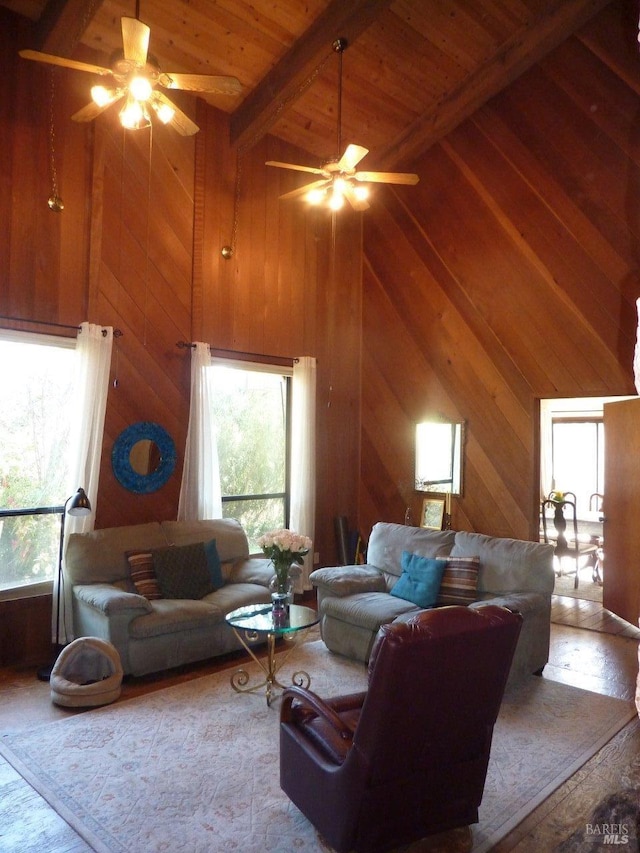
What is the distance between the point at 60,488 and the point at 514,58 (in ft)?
18.0

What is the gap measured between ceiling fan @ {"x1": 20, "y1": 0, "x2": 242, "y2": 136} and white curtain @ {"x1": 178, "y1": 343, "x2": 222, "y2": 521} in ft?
6.94

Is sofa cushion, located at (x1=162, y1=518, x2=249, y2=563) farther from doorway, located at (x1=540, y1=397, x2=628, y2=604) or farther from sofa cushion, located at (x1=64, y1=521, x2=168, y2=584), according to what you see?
doorway, located at (x1=540, y1=397, x2=628, y2=604)

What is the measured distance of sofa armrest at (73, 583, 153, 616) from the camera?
3.87 m

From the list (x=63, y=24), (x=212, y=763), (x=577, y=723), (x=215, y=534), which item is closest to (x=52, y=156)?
(x=63, y=24)

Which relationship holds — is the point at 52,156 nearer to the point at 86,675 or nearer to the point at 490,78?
the point at 86,675

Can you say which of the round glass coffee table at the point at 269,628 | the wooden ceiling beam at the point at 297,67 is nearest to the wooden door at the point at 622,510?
the round glass coffee table at the point at 269,628

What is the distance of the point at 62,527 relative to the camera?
4.40m

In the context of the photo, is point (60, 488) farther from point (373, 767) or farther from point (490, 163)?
point (490, 163)

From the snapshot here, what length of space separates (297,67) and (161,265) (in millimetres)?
2055

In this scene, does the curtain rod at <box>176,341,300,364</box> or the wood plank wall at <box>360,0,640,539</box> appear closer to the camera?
the wood plank wall at <box>360,0,640,539</box>

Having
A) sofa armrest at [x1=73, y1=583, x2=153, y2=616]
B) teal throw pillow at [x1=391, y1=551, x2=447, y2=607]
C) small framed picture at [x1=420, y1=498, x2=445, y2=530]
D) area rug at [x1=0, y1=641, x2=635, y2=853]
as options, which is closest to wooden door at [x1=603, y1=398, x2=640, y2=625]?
small framed picture at [x1=420, y1=498, x2=445, y2=530]

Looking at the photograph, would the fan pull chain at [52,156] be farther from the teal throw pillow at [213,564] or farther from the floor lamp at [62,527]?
the teal throw pillow at [213,564]

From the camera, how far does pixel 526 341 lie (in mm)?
5867

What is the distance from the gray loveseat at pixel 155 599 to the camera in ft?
12.9
